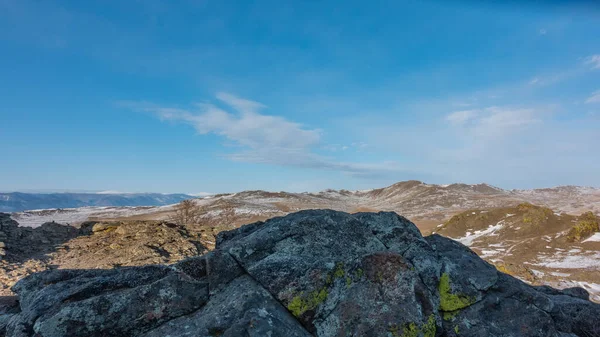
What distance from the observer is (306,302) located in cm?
611

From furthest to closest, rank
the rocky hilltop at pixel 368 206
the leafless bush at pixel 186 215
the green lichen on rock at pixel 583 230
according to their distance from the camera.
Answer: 1. the rocky hilltop at pixel 368 206
2. the leafless bush at pixel 186 215
3. the green lichen on rock at pixel 583 230

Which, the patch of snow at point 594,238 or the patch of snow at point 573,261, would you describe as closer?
the patch of snow at point 573,261

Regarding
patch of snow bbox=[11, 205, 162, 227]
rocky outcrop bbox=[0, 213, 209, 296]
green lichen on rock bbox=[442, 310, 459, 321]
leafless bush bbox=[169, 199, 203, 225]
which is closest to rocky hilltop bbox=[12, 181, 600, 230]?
patch of snow bbox=[11, 205, 162, 227]

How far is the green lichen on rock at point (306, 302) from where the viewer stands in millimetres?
6008

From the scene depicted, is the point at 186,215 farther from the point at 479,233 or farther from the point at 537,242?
the point at 537,242

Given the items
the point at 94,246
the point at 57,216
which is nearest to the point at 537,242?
the point at 94,246

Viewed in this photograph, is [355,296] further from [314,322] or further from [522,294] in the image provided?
[522,294]

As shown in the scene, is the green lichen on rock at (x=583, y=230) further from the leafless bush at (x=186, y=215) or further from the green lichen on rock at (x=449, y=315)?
the leafless bush at (x=186, y=215)

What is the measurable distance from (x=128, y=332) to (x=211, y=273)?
5.94ft

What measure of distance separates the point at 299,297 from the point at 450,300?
11.4 ft

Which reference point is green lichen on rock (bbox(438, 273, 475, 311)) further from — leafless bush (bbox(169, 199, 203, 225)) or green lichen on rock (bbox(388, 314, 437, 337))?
leafless bush (bbox(169, 199, 203, 225))

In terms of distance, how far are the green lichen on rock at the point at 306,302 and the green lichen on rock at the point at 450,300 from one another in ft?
8.93

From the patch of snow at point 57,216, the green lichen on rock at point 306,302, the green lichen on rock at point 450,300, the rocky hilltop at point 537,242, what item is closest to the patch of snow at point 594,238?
the rocky hilltop at point 537,242

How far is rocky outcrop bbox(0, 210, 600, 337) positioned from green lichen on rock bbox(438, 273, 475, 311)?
2cm
